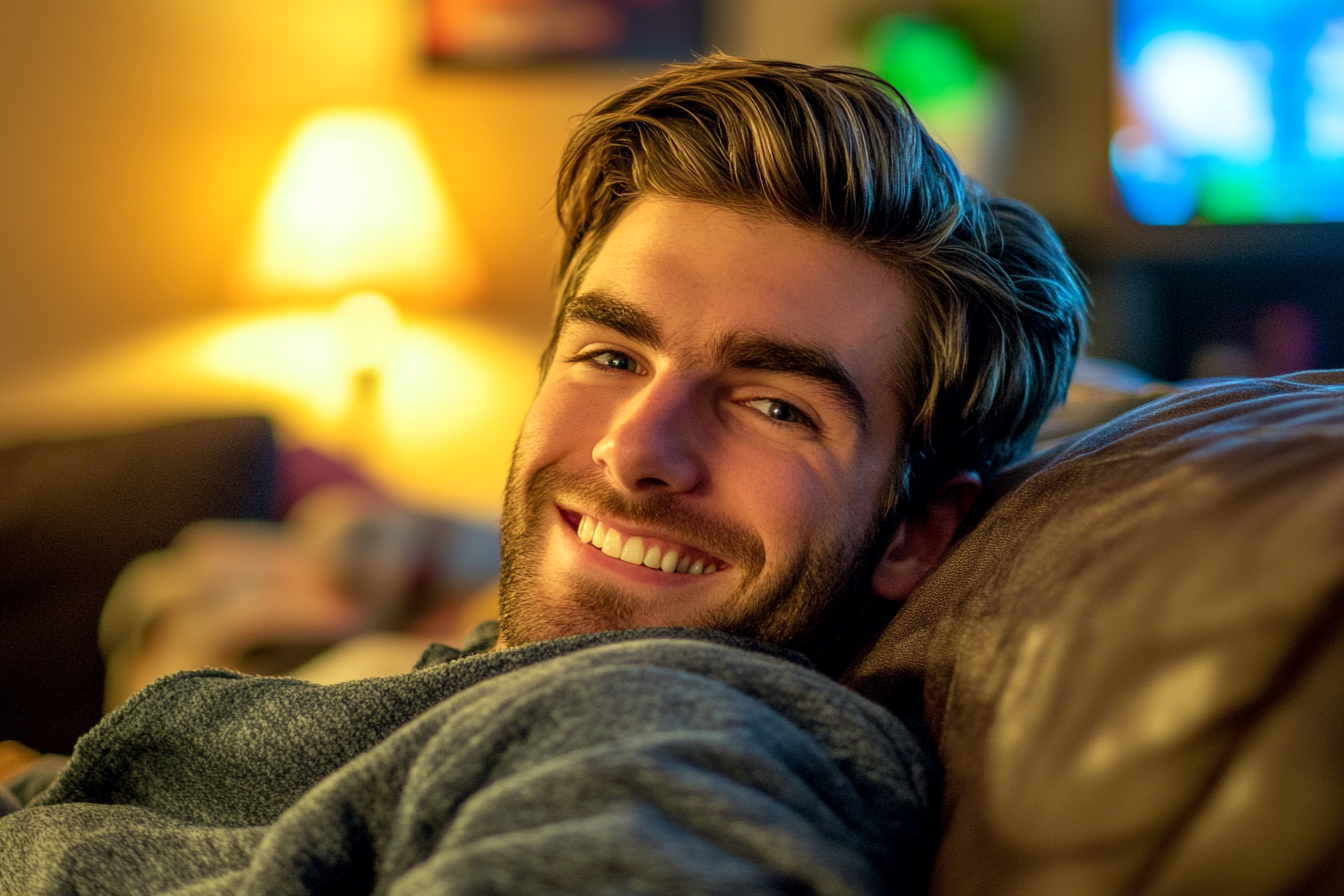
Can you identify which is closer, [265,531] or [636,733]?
[636,733]

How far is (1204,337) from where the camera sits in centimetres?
311

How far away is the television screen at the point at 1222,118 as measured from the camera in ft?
9.34

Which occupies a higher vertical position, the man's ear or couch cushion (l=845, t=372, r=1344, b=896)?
couch cushion (l=845, t=372, r=1344, b=896)

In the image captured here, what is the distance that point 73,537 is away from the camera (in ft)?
5.34

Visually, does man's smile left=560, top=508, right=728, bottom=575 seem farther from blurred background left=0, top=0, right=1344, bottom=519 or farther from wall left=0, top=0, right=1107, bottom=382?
wall left=0, top=0, right=1107, bottom=382

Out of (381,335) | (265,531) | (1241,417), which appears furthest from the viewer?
(381,335)

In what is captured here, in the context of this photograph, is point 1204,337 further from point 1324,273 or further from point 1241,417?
point 1241,417

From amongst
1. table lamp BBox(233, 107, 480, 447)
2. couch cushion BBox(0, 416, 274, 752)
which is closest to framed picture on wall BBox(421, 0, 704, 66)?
table lamp BBox(233, 107, 480, 447)

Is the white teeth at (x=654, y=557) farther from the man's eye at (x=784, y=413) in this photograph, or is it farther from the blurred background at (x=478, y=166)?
the blurred background at (x=478, y=166)

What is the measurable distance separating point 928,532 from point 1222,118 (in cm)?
244

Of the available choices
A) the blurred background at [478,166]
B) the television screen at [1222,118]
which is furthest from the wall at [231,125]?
the television screen at [1222,118]

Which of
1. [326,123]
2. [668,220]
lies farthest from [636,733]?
[326,123]

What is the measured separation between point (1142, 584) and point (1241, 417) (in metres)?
0.17

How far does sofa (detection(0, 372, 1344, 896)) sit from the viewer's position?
463mm
